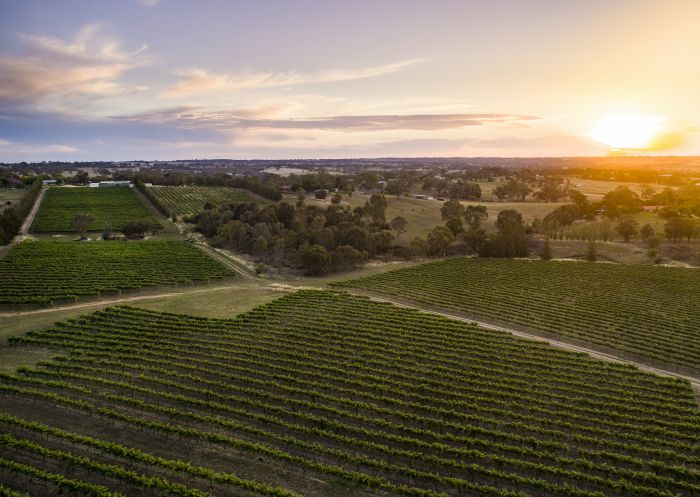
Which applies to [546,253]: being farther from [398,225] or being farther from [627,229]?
[398,225]

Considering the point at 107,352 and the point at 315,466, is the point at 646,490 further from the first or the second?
the point at 107,352

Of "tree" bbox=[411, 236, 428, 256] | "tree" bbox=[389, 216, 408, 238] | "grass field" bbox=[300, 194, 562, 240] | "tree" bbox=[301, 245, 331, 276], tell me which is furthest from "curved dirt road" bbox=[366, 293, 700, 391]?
"grass field" bbox=[300, 194, 562, 240]

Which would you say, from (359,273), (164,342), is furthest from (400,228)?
(164,342)

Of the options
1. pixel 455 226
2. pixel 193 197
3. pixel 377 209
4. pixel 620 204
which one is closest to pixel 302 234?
pixel 377 209

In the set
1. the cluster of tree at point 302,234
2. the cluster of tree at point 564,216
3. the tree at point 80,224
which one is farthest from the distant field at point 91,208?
the cluster of tree at point 564,216

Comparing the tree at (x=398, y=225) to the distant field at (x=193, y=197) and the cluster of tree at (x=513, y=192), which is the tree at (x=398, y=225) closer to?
the distant field at (x=193, y=197)

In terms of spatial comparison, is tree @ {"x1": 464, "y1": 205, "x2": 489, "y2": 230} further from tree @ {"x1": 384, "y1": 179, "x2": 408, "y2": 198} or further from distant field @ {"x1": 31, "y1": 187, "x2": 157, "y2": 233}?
distant field @ {"x1": 31, "y1": 187, "x2": 157, "y2": 233}
